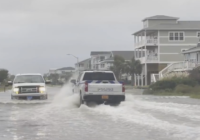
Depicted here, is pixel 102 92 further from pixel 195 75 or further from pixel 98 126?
pixel 195 75

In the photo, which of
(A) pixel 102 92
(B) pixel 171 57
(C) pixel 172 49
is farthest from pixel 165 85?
(C) pixel 172 49

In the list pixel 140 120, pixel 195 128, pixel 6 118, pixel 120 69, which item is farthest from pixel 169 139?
pixel 120 69

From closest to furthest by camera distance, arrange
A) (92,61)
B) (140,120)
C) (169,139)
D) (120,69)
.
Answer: (169,139)
(140,120)
(120,69)
(92,61)

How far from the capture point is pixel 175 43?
7962 cm

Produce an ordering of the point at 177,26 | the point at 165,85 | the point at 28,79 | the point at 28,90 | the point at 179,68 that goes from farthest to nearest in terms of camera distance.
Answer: the point at 177,26 → the point at 179,68 → the point at 165,85 → the point at 28,79 → the point at 28,90

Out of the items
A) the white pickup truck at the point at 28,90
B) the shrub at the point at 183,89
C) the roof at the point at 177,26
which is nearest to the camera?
the white pickup truck at the point at 28,90

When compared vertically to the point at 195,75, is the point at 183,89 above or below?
below

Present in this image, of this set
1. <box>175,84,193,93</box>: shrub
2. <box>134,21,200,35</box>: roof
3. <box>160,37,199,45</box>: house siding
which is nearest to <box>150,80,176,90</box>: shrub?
<box>175,84,193,93</box>: shrub

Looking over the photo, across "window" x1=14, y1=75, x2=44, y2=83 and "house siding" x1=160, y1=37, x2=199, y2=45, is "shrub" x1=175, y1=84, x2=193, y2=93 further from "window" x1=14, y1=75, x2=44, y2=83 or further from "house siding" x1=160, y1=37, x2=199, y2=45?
"house siding" x1=160, y1=37, x2=199, y2=45

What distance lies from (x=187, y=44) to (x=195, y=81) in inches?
1470

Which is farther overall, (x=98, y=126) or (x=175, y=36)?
(x=175, y=36)

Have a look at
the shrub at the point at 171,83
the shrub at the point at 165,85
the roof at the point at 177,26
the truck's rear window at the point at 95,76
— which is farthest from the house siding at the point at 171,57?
the truck's rear window at the point at 95,76

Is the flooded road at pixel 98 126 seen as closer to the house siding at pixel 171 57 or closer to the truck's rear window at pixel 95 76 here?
the truck's rear window at pixel 95 76

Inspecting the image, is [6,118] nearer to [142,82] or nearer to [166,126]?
[166,126]
